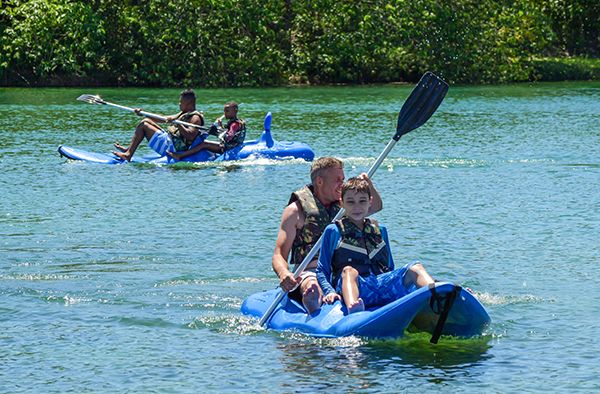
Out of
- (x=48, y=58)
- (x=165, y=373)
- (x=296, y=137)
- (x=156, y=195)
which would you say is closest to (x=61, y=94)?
(x=48, y=58)

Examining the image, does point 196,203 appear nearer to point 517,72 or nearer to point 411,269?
point 411,269

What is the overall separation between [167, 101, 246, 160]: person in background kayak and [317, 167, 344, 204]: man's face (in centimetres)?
1033

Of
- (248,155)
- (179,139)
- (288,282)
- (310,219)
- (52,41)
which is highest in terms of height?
(310,219)

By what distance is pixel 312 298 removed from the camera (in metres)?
9.23

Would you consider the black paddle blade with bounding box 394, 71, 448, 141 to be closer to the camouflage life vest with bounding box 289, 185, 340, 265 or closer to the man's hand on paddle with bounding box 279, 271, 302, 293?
the camouflage life vest with bounding box 289, 185, 340, 265

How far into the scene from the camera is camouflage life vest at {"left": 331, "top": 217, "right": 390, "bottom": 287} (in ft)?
29.4

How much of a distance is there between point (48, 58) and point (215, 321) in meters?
32.0

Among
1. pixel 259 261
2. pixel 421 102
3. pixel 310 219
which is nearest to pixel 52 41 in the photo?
pixel 259 261

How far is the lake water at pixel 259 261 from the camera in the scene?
28.6 ft

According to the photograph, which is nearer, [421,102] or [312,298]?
[312,298]

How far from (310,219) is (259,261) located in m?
3.38

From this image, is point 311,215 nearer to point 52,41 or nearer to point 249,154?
point 249,154

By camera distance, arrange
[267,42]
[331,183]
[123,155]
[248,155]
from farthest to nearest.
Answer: [267,42], [123,155], [248,155], [331,183]

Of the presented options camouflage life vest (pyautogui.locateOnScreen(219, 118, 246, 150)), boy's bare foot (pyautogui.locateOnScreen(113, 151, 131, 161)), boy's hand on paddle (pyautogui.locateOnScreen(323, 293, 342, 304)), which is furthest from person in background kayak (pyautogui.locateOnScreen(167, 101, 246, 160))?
boy's hand on paddle (pyautogui.locateOnScreen(323, 293, 342, 304))
